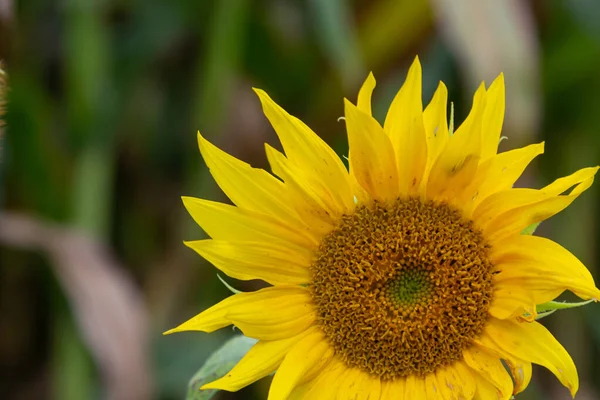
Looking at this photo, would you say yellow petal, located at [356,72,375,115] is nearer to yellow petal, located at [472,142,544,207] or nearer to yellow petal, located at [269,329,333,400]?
yellow petal, located at [472,142,544,207]

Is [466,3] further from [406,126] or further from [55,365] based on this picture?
[55,365]

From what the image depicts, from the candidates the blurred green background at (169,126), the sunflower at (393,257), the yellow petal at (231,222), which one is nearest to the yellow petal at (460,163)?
the sunflower at (393,257)

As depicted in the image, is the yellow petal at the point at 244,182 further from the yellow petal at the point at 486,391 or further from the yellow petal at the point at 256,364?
the yellow petal at the point at 486,391

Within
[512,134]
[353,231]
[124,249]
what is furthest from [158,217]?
[353,231]

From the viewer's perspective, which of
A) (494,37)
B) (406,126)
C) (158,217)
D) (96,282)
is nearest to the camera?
(406,126)

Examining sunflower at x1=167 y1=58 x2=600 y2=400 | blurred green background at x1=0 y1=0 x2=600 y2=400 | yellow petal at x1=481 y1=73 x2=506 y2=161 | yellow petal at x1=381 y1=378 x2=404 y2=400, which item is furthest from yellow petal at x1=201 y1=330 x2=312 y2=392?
blurred green background at x1=0 y1=0 x2=600 y2=400

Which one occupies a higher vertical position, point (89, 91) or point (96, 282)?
point (89, 91)

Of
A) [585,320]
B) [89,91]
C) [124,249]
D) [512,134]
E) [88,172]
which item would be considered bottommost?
[585,320]
